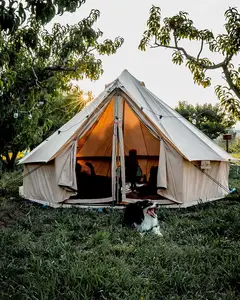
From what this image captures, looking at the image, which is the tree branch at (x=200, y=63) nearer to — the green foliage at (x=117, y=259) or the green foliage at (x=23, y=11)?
the green foliage at (x=117, y=259)

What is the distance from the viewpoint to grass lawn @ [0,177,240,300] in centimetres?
271

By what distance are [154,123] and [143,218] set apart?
2528mm

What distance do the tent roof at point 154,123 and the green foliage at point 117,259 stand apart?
1.65 m

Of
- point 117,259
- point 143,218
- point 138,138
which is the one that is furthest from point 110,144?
point 117,259

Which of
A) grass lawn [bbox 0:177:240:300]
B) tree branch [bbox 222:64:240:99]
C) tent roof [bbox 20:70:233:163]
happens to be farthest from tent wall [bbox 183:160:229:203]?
tree branch [bbox 222:64:240:99]

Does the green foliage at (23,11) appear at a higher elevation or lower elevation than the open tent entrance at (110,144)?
higher

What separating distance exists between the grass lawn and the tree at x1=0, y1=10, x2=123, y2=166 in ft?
7.31

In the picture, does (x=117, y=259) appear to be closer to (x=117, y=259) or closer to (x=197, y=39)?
(x=117, y=259)

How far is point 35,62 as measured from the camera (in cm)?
797

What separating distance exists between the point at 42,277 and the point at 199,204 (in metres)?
4.11

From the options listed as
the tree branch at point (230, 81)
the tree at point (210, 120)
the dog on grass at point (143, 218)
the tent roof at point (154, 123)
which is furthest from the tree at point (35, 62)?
the tree at point (210, 120)

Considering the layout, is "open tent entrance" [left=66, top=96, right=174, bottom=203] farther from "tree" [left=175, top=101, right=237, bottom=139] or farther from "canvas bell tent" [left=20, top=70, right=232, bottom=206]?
"tree" [left=175, top=101, right=237, bottom=139]

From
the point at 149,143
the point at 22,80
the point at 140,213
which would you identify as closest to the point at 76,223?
the point at 140,213

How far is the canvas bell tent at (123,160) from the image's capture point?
6.41 m
